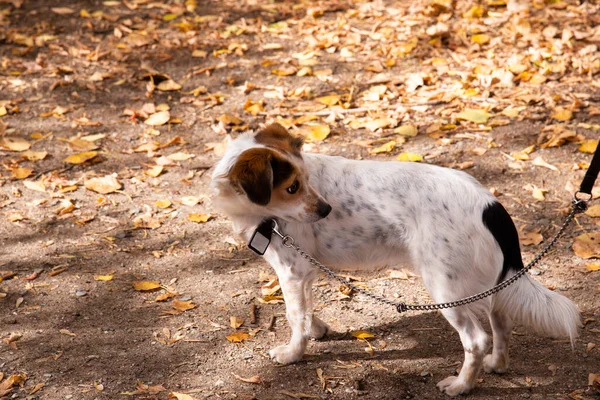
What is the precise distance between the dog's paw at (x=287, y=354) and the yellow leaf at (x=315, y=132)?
3.03m

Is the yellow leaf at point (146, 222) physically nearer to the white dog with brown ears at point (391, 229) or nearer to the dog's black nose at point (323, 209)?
the white dog with brown ears at point (391, 229)

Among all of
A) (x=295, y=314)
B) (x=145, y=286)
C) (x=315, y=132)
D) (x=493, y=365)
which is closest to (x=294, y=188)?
(x=295, y=314)

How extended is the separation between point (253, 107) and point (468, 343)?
4.39 m

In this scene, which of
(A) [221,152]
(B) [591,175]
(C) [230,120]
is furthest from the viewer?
(C) [230,120]

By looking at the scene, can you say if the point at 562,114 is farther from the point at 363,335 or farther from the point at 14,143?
the point at 14,143

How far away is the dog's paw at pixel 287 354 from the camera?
14.0ft

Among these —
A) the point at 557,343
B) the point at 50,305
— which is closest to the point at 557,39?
the point at 557,343

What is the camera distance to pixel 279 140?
412cm

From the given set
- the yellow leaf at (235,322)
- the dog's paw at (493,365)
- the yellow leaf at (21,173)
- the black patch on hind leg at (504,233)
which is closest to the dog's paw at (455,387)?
the dog's paw at (493,365)

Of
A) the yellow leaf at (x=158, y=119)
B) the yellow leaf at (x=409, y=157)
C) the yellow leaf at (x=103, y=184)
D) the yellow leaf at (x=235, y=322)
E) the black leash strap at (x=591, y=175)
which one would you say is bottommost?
the yellow leaf at (x=235, y=322)

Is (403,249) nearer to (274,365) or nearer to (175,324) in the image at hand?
(274,365)

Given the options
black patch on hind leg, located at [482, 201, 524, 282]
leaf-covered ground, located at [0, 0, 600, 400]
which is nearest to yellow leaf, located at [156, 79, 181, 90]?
leaf-covered ground, located at [0, 0, 600, 400]

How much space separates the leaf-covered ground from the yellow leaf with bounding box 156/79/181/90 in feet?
0.10

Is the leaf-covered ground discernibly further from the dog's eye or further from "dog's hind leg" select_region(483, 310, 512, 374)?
the dog's eye
